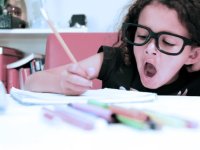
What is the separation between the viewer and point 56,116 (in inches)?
15.1

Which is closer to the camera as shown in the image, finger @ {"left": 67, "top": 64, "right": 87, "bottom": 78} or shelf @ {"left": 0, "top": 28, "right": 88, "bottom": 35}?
finger @ {"left": 67, "top": 64, "right": 87, "bottom": 78}

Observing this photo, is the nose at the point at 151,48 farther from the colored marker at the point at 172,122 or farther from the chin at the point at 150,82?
the colored marker at the point at 172,122

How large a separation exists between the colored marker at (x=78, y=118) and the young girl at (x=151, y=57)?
21 centimetres

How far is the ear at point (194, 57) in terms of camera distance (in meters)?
0.94

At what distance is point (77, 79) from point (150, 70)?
39 centimetres

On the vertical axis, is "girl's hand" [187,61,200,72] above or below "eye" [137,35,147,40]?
below

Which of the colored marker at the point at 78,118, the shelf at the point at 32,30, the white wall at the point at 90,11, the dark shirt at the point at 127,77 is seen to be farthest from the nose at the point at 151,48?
the white wall at the point at 90,11

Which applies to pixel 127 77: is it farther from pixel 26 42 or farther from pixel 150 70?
pixel 26 42

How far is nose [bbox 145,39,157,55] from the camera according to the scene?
2.53 feet

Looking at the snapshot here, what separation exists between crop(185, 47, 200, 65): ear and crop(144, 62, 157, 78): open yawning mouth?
0.12 meters

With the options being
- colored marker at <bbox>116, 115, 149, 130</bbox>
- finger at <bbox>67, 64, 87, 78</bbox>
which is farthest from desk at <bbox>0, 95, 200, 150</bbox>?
finger at <bbox>67, 64, 87, 78</bbox>

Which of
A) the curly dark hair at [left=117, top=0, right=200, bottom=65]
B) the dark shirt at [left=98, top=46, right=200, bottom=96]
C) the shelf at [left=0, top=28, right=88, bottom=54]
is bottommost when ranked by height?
the shelf at [left=0, top=28, right=88, bottom=54]

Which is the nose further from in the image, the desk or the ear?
the desk

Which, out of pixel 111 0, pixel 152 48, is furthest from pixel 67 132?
pixel 111 0
